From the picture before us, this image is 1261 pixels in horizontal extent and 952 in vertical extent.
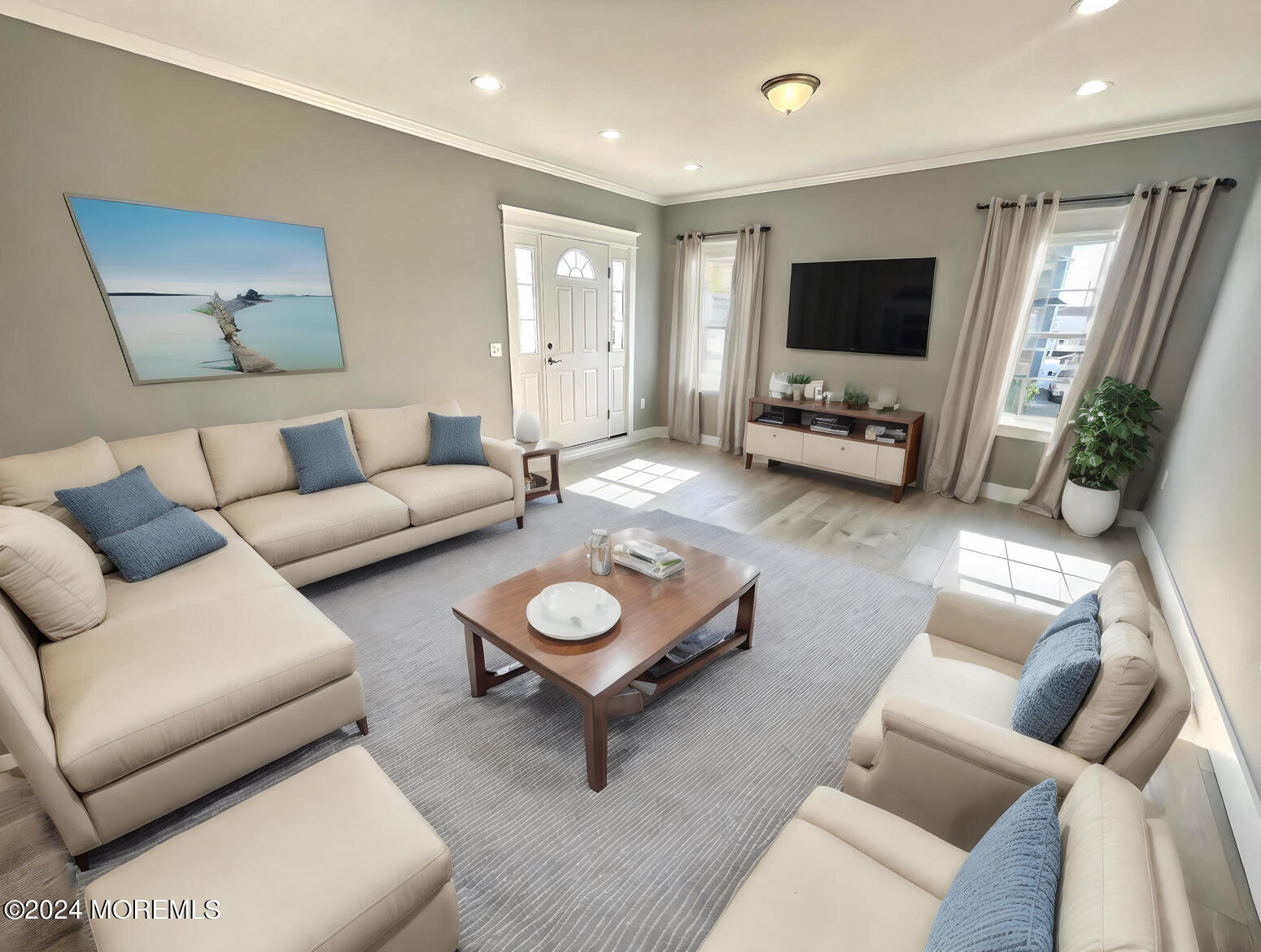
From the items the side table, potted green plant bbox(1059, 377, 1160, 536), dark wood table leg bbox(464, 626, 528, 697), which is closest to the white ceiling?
potted green plant bbox(1059, 377, 1160, 536)

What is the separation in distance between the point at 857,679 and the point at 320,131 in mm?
4203

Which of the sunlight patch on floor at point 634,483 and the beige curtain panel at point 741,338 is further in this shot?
the beige curtain panel at point 741,338

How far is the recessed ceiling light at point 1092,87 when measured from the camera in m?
2.69

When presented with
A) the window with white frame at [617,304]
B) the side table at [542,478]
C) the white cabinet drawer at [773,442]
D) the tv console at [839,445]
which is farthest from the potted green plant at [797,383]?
the side table at [542,478]

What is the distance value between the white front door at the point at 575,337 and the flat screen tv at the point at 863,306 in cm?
188

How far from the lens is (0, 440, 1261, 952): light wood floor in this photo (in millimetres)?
1417

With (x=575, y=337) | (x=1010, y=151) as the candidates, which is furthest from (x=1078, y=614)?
(x=575, y=337)

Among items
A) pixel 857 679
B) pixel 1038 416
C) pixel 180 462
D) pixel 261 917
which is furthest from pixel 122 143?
pixel 1038 416

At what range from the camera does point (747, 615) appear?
7.66 ft

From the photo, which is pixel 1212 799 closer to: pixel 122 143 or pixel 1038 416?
pixel 1038 416

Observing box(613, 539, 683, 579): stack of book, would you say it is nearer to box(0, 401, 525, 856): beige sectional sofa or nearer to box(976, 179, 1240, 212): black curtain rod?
box(0, 401, 525, 856): beige sectional sofa

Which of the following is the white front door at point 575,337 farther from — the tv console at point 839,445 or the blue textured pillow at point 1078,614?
the blue textured pillow at point 1078,614

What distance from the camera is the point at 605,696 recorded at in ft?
5.19

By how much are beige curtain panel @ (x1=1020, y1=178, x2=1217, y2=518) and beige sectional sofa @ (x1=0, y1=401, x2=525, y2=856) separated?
15.4 feet
